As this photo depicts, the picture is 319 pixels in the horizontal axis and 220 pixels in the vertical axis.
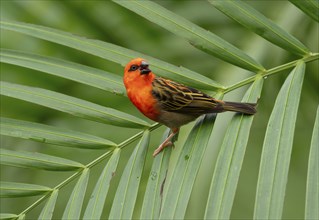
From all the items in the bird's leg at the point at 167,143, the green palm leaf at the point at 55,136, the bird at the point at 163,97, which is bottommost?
the green palm leaf at the point at 55,136

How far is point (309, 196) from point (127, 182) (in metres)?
0.78

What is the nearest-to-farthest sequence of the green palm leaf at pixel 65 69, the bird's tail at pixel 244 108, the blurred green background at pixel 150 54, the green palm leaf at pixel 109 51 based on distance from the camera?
the bird's tail at pixel 244 108 → the green palm leaf at pixel 109 51 → the green palm leaf at pixel 65 69 → the blurred green background at pixel 150 54

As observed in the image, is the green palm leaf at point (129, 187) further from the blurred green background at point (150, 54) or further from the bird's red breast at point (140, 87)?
the blurred green background at point (150, 54)

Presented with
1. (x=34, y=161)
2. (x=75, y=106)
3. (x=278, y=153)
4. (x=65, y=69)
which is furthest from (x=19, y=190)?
(x=278, y=153)

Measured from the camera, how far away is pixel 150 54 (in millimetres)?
3982

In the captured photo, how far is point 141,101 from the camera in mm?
3066

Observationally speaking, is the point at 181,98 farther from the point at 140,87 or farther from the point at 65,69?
the point at 65,69

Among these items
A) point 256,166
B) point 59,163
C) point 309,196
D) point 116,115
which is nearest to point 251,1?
Answer: point 256,166

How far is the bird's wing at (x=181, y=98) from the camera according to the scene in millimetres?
2808

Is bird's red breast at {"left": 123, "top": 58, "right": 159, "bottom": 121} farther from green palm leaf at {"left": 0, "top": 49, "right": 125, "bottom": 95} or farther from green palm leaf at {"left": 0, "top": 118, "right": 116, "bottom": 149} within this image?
green palm leaf at {"left": 0, "top": 118, "right": 116, "bottom": 149}

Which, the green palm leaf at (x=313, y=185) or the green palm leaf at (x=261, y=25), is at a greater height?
the green palm leaf at (x=261, y=25)

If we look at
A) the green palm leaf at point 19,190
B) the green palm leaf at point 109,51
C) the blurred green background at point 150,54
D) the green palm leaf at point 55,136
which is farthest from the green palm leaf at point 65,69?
the blurred green background at point 150,54

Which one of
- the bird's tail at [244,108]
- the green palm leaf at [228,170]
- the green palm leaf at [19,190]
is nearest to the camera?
the green palm leaf at [228,170]

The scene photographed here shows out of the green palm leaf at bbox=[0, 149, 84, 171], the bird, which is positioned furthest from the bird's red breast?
the green palm leaf at bbox=[0, 149, 84, 171]
